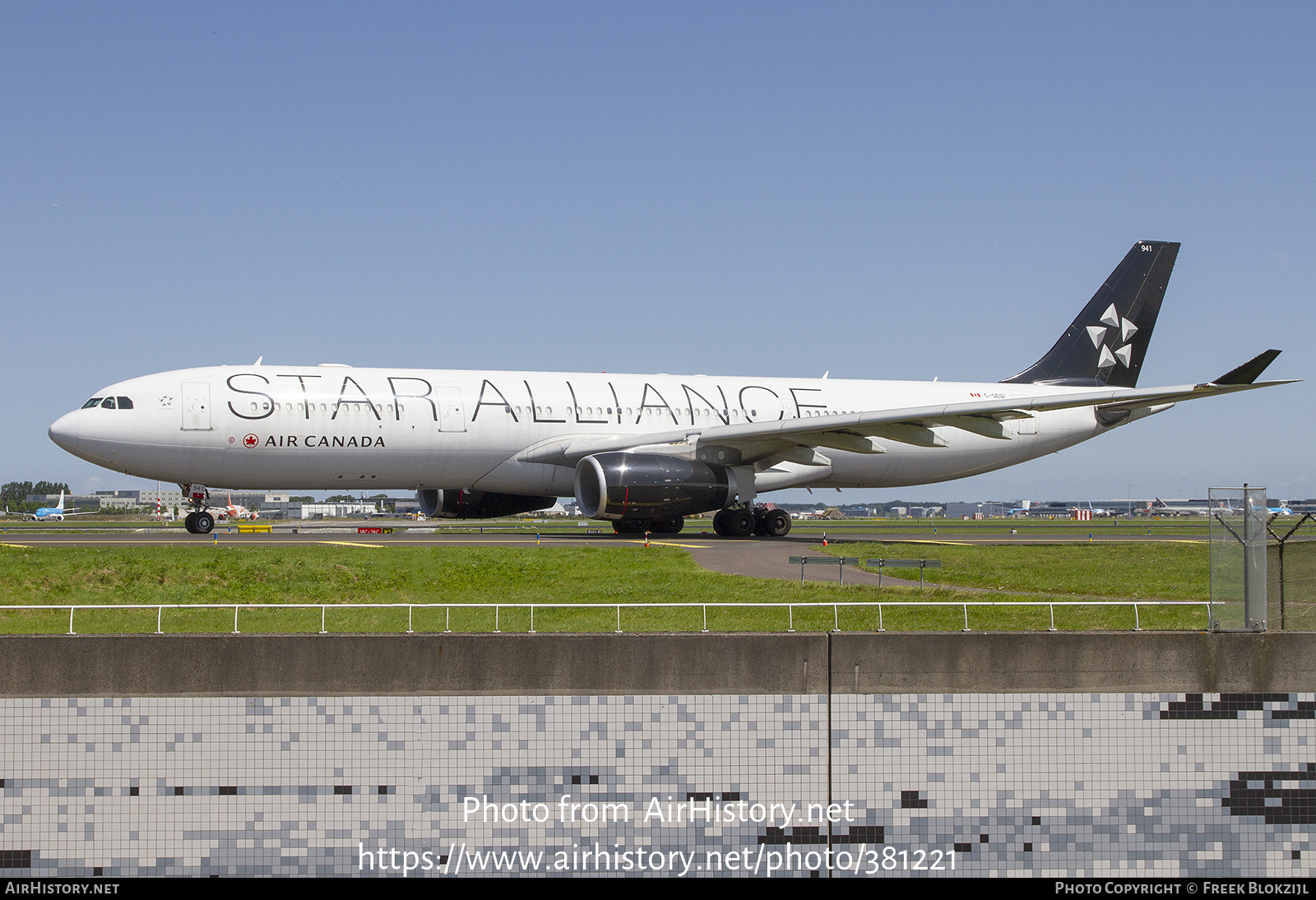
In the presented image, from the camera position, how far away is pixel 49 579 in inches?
730

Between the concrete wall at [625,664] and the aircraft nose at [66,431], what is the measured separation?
61.7 ft

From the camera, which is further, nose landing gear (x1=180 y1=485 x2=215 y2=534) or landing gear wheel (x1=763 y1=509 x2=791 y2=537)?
landing gear wheel (x1=763 y1=509 x2=791 y2=537)

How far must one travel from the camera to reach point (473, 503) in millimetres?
33531

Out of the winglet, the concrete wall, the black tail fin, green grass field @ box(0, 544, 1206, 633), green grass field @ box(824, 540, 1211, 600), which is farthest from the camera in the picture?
the black tail fin

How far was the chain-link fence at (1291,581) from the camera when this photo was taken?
12461 mm

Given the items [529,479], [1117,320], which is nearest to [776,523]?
[529,479]

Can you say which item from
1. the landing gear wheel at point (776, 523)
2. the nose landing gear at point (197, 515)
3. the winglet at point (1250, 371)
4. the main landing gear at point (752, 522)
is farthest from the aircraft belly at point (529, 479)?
the winglet at point (1250, 371)

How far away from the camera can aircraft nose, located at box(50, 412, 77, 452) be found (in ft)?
91.2

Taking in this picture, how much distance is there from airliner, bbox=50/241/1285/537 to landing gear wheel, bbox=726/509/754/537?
31 millimetres

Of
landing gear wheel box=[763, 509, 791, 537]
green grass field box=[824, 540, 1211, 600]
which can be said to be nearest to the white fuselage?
landing gear wheel box=[763, 509, 791, 537]

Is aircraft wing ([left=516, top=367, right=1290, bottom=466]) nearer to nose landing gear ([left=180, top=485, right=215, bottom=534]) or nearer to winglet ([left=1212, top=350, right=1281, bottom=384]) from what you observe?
winglet ([left=1212, top=350, right=1281, bottom=384])

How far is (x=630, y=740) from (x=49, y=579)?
39.7 feet
